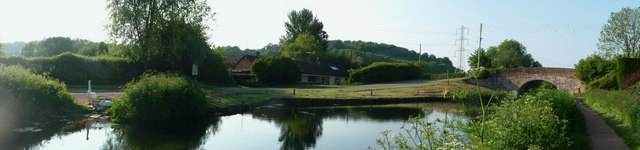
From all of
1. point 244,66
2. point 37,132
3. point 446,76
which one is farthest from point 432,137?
point 244,66

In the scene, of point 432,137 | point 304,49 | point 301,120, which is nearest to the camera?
point 432,137

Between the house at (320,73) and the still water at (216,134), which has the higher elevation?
the house at (320,73)

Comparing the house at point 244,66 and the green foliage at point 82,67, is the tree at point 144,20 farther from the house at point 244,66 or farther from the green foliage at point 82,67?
the house at point 244,66

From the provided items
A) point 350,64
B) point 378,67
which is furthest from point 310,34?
point 378,67

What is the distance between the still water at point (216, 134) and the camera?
11844 millimetres

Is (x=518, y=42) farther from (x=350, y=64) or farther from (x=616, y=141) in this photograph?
(x=616, y=141)

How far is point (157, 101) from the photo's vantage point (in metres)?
16.1

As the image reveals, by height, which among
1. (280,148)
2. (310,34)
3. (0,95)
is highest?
(310,34)

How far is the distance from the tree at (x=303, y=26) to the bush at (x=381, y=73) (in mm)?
22005

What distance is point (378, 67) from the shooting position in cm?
4778

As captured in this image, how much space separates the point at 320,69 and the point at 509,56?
32.9m

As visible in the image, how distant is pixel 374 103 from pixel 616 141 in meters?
19.1

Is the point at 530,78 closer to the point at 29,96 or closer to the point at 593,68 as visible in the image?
the point at 593,68

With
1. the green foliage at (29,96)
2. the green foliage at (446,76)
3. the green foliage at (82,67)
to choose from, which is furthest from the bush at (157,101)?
the green foliage at (446,76)
